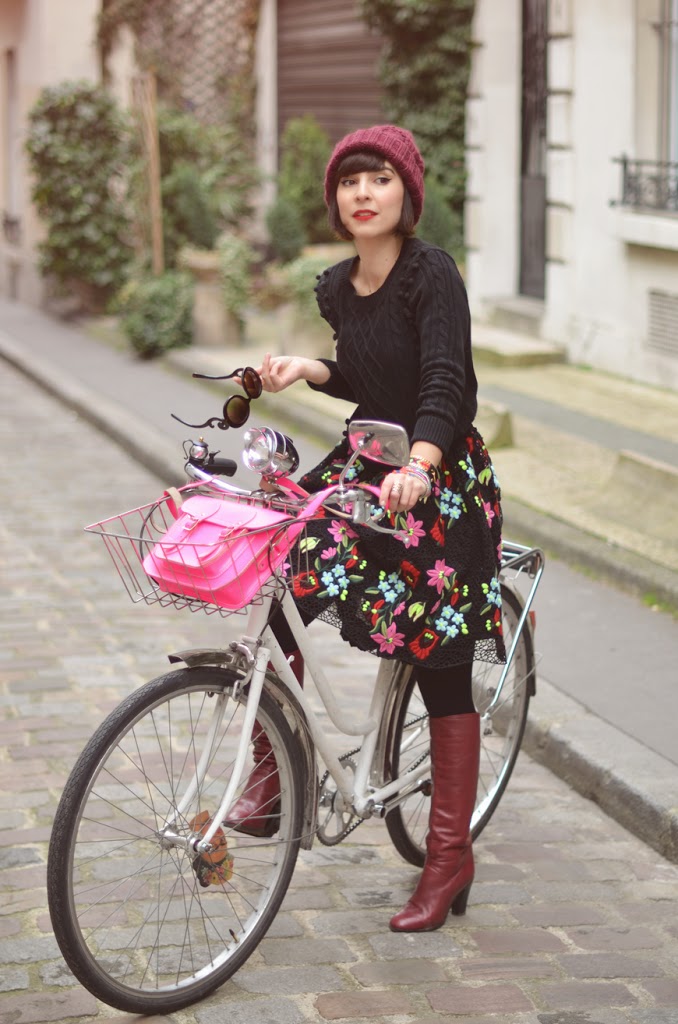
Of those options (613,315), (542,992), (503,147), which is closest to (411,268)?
(542,992)

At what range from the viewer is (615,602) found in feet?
20.5

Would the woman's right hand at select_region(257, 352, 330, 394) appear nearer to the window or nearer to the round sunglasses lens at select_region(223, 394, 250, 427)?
the round sunglasses lens at select_region(223, 394, 250, 427)

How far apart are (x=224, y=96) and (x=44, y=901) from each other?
54.2ft

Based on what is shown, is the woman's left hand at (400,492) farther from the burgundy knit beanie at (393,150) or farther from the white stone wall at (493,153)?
the white stone wall at (493,153)

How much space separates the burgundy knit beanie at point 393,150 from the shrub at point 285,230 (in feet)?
42.2

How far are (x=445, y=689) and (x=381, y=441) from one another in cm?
83

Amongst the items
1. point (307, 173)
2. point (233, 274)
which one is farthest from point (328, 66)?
point (233, 274)

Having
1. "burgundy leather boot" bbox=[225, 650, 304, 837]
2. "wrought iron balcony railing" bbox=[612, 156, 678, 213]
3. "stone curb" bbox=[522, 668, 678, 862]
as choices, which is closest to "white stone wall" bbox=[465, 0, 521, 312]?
"wrought iron balcony railing" bbox=[612, 156, 678, 213]

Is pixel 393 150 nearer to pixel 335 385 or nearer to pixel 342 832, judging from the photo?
pixel 335 385

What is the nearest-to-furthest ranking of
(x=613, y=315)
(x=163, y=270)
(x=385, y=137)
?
(x=385, y=137)
(x=613, y=315)
(x=163, y=270)

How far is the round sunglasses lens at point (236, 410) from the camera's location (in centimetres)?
319

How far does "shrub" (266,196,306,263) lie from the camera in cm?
1603

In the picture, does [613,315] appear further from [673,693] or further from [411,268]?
[411,268]

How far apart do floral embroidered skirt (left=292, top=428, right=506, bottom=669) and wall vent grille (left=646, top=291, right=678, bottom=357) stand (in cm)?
769
